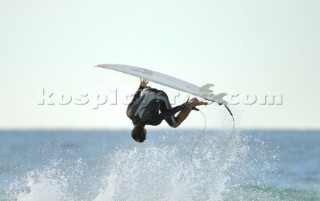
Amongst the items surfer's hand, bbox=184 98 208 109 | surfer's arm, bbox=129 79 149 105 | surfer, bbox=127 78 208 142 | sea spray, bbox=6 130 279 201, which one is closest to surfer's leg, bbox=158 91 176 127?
surfer, bbox=127 78 208 142

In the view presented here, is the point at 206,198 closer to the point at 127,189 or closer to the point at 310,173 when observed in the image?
the point at 127,189

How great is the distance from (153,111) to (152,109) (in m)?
0.03

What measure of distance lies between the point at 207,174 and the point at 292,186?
4783 mm

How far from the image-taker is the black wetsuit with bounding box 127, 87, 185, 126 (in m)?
11.9

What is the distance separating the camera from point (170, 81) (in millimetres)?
12500

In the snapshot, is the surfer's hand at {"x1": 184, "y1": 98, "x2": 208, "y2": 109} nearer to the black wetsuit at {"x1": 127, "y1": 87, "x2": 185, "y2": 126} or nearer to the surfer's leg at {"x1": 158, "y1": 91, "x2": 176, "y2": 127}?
the black wetsuit at {"x1": 127, "y1": 87, "x2": 185, "y2": 126}

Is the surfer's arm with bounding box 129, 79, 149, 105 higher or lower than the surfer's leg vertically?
higher

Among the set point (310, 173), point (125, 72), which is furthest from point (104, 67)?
point (310, 173)

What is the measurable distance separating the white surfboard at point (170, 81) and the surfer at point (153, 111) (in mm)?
176

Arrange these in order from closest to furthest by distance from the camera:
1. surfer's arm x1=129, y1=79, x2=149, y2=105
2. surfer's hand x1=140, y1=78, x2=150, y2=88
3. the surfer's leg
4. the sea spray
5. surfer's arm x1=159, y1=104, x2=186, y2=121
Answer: surfer's arm x1=159, y1=104, x2=186, y2=121 → the surfer's leg → surfer's arm x1=129, y1=79, x2=149, y2=105 → surfer's hand x1=140, y1=78, x2=150, y2=88 → the sea spray

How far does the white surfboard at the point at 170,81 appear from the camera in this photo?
475 inches

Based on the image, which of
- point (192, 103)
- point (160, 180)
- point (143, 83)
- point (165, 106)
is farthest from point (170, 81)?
point (160, 180)

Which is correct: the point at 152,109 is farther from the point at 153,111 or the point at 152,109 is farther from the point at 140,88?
the point at 140,88

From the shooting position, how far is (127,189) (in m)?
15.6
